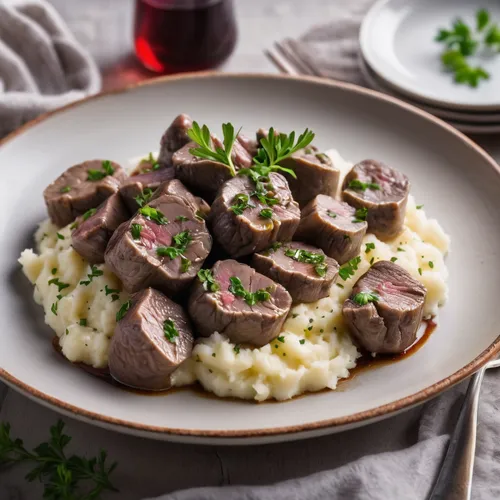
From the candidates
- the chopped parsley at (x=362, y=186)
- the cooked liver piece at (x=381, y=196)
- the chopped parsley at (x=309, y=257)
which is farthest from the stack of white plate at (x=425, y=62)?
the chopped parsley at (x=309, y=257)

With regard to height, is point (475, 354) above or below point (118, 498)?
above

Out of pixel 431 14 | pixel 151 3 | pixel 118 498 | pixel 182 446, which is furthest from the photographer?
pixel 431 14

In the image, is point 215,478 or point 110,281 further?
point 110,281

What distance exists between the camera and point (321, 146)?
22.2 ft

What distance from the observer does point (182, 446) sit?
468 centimetres

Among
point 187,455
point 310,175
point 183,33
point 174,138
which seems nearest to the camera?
point 187,455

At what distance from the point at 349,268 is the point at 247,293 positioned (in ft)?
2.78

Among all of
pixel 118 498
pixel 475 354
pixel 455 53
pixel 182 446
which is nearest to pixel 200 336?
pixel 182 446

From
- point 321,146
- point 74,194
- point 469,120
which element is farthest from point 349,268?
point 469,120

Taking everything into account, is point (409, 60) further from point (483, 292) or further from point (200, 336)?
point (200, 336)

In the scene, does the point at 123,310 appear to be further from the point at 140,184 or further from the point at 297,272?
the point at 297,272

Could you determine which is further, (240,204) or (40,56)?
(40,56)

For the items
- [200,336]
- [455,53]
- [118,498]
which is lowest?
[118,498]

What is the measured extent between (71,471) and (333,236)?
2200mm
